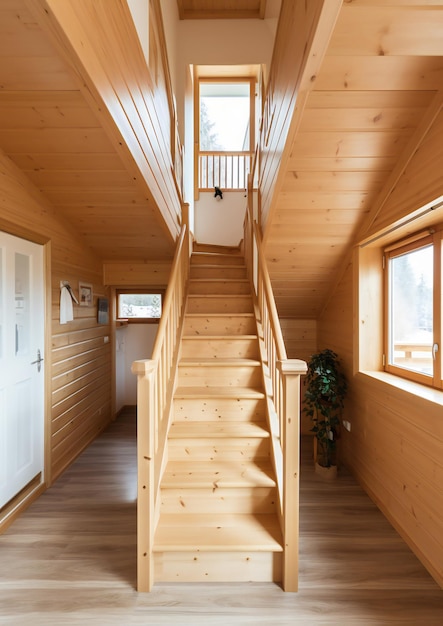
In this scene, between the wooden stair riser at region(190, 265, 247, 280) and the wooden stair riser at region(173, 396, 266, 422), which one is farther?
the wooden stair riser at region(190, 265, 247, 280)

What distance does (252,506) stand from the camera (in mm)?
1986

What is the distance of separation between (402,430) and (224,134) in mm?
5353

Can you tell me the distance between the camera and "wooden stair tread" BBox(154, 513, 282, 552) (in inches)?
68.9

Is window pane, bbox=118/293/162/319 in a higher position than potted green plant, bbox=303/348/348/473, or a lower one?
higher

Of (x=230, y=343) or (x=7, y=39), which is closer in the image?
(x=7, y=39)

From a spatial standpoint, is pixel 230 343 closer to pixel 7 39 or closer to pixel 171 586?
pixel 171 586

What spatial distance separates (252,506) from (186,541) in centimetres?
42

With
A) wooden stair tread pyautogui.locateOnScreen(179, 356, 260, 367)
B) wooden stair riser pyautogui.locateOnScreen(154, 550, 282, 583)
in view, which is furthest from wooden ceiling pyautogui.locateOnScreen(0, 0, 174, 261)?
wooden stair riser pyautogui.locateOnScreen(154, 550, 282, 583)

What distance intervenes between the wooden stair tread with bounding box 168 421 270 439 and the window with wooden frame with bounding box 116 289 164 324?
2756mm

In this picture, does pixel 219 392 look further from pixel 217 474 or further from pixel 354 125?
pixel 354 125

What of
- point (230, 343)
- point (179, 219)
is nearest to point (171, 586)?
point (230, 343)

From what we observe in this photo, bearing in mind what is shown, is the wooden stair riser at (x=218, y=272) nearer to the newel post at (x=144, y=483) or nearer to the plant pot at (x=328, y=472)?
the plant pot at (x=328, y=472)

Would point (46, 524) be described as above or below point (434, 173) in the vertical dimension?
below

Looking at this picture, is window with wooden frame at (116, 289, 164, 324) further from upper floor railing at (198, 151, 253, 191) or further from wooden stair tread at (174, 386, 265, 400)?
wooden stair tread at (174, 386, 265, 400)
